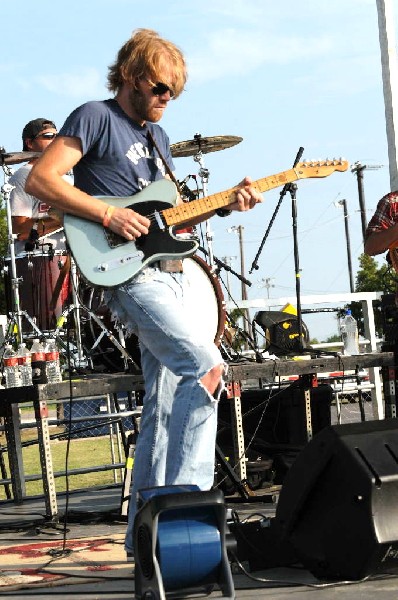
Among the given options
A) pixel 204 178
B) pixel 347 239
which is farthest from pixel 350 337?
pixel 347 239

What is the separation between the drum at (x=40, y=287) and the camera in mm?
8547

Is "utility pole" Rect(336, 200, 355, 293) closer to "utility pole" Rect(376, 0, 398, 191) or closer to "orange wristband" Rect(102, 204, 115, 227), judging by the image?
"utility pole" Rect(376, 0, 398, 191)

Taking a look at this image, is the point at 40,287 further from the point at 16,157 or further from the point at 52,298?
the point at 16,157

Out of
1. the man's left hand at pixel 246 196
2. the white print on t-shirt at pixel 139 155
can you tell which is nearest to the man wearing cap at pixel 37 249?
the white print on t-shirt at pixel 139 155

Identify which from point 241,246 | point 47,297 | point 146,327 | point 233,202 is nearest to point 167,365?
point 146,327

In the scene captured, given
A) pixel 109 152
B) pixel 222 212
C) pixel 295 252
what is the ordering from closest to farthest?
1. pixel 109 152
2. pixel 222 212
3. pixel 295 252

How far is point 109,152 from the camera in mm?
4195

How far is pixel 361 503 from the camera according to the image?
11.3 feet

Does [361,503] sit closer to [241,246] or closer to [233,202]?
[233,202]

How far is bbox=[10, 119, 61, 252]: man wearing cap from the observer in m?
8.23

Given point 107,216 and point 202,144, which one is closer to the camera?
point 107,216

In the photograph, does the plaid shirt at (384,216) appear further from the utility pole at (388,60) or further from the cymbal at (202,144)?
the utility pole at (388,60)

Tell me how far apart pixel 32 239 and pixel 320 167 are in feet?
13.0

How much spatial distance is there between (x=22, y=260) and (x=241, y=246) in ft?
190
